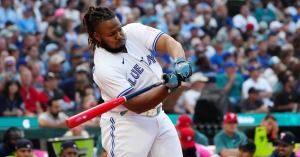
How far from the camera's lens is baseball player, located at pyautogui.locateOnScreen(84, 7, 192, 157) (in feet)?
20.1

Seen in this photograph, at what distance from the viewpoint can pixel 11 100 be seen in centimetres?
1280

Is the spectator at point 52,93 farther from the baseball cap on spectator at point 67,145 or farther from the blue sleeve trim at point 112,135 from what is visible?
the blue sleeve trim at point 112,135

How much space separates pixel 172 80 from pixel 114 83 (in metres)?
0.51

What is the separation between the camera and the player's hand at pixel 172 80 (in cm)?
579

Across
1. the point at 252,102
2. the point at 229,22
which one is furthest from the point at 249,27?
the point at 252,102

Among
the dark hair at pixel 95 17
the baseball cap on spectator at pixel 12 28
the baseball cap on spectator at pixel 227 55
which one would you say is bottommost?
the baseball cap on spectator at pixel 227 55

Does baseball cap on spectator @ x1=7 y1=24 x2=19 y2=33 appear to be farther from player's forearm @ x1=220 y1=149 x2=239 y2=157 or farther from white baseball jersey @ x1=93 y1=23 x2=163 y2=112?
white baseball jersey @ x1=93 y1=23 x2=163 y2=112

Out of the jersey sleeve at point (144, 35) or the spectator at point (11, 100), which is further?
the spectator at point (11, 100)

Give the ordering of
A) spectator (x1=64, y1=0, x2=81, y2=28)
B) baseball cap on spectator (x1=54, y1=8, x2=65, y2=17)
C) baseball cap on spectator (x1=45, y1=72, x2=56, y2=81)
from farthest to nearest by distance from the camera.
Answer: spectator (x1=64, y1=0, x2=81, y2=28) → baseball cap on spectator (x1=54, y1=8, x2=65, y2=17) → baseball cap on spectator (x1=45, y1=72, x2=56, y2=81)

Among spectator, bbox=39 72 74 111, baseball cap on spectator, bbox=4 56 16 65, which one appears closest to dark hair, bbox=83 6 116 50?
spectator, bbox=39 72 74 111

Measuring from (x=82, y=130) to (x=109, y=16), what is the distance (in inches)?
207

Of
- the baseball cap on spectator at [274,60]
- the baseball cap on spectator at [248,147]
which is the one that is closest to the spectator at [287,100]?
the baseball cap on spectator at [274,60]

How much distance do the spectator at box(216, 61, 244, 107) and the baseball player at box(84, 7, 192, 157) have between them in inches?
313

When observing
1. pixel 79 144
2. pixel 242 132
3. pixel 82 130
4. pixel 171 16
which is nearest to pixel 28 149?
pixel 79 144
